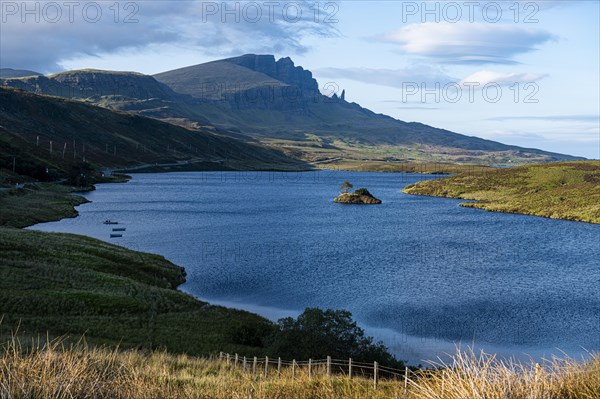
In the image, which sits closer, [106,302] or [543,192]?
[106,302]

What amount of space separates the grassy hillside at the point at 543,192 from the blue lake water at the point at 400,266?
11.6 m

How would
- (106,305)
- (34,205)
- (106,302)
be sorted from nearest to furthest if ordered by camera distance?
(106,305)
(106,302)
(34,205)

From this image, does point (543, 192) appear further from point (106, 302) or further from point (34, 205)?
point (106, 302)

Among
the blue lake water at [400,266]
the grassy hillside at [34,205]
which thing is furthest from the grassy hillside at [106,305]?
the grassy hillside at [34,205]

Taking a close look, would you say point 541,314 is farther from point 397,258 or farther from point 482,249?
point 482,249

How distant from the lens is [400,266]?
73.6 meters

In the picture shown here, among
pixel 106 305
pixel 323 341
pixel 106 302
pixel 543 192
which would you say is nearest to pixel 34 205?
pixel 106 302

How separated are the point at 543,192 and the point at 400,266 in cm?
11047

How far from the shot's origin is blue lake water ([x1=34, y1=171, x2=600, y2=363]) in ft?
155

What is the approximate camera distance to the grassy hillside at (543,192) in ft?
461

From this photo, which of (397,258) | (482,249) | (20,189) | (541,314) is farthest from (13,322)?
(20,189)

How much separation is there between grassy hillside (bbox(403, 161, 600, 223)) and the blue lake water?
11.6 m

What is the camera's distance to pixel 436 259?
79312 millimetres

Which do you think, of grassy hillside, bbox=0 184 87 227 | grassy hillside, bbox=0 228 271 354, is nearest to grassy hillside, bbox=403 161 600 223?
grassy hillside, bbox=0 184 87 227
